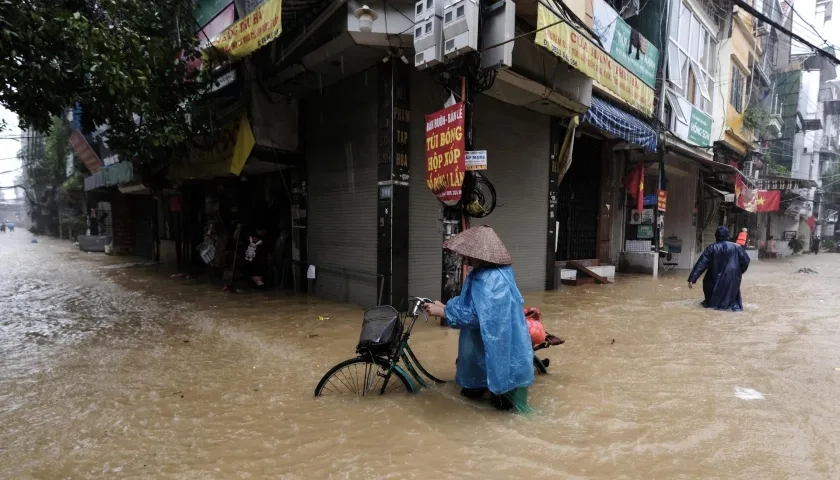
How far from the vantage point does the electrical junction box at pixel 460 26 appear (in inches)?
190

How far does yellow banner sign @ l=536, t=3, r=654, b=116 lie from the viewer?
6031 mm

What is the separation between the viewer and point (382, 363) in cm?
347

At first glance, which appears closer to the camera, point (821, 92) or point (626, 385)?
point (626, 385)

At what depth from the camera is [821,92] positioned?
4109 cm

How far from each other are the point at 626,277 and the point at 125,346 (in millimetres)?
12274

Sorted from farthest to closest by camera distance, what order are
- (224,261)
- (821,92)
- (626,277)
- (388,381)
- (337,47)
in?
(821,92) → (626,277) → (224,261) → (337,47) → (388,381)

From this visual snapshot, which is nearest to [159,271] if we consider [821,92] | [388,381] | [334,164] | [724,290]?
[334,164]

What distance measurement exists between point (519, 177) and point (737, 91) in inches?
572

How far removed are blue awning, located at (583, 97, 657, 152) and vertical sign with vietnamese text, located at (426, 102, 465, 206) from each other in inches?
198

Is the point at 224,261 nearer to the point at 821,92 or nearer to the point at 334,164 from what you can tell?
the point at 334,164

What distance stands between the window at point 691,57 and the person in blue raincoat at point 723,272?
626 cm

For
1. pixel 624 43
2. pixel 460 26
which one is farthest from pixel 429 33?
pixel 624 43

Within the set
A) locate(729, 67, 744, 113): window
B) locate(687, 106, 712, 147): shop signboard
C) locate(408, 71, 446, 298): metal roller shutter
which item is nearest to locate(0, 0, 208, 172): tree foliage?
locate(408, 71, 446, 298): metal roller shutter

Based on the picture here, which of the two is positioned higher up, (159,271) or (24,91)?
(24,91)
